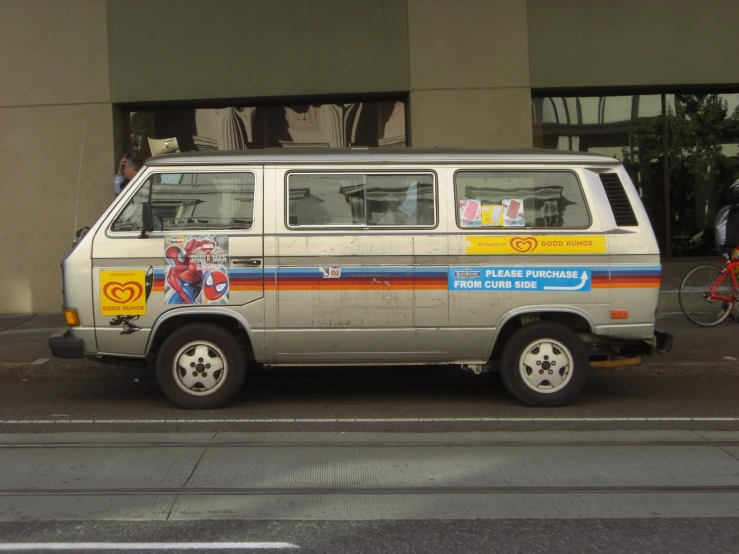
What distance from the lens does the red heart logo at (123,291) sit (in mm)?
6516

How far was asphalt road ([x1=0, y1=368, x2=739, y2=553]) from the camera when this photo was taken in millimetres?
4180

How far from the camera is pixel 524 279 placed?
21.7ft

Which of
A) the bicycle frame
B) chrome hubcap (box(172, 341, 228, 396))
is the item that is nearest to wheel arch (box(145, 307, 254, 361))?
chrome hubcap (box(172, 341, 228, 396))

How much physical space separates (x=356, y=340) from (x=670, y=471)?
2.75m

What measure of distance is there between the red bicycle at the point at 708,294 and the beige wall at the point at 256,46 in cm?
516

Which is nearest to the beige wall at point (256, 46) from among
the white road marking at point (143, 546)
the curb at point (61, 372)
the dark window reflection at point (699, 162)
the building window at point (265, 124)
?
the building window at point (265, 124)

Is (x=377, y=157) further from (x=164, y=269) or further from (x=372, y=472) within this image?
(x=372, y=472)

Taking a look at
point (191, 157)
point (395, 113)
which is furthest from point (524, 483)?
point (395, 113)

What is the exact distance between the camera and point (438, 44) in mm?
11758

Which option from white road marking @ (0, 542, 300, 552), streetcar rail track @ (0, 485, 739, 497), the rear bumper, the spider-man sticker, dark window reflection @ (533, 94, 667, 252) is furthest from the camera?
dark window reflection @ (533, 94, 667, 252)

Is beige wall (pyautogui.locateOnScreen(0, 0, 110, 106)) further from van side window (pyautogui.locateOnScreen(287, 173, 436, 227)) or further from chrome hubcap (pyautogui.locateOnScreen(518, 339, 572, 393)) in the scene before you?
chrome hubcap (pyautogui.locateOnScreen(518, 339, 572, 393))

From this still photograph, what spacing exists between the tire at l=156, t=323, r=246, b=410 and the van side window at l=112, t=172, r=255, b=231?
92 centimetres

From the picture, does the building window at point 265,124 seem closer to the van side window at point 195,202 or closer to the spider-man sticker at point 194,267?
the van side window at point 195,202

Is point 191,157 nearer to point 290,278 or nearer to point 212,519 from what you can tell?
point 290,278
